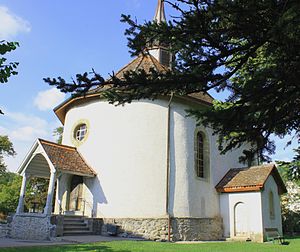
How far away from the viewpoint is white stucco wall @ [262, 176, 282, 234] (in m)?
17.0

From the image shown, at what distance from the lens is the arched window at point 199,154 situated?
17756 mm

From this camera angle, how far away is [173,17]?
200 inches

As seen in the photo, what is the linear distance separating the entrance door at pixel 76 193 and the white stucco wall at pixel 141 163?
59 cm

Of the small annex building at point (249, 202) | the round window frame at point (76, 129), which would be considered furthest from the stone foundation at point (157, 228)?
the round window frame at point (76, 129)

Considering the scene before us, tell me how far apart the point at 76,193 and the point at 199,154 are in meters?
6.92

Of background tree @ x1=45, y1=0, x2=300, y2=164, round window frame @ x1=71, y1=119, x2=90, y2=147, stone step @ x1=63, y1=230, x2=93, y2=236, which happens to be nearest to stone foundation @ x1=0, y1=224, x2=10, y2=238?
stone step @ x1=63, y1=230, x2=93, y2=236

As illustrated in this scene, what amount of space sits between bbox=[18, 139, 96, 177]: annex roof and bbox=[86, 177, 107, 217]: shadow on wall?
0.45m

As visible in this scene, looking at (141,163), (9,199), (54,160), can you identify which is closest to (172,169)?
(141,163)

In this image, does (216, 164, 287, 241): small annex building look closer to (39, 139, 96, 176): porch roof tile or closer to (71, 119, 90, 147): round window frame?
(39, 139, 96, 176): porch roof tile

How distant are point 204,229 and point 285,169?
9101mm

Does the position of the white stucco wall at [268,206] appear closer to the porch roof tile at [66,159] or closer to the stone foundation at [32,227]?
the porch roof tile at [66,159]

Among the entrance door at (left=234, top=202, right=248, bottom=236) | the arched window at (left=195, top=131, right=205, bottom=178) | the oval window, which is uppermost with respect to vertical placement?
the oval window

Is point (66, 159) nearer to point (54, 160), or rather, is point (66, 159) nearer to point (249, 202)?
point (54, 160)

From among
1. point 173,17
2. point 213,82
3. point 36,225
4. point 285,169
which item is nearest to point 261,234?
point 285,169
